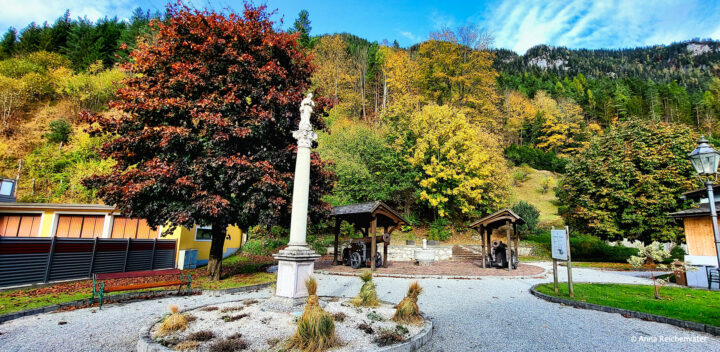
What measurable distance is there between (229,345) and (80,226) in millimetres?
14446

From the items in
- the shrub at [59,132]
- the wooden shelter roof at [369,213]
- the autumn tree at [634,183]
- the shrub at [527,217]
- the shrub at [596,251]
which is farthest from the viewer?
the shrub at [59,132]

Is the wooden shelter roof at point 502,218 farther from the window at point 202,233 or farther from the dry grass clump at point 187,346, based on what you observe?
the window at point 202,233

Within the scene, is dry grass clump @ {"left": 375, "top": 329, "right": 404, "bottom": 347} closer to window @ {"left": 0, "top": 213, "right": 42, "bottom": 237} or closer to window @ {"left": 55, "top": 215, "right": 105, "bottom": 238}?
window @ {"left": 55, "top": 215, "right": 105, "bottom": 238}

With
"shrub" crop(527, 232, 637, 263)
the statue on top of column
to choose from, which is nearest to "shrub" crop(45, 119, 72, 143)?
the statue on top of column

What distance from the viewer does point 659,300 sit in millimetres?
8164

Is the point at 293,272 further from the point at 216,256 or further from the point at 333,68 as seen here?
the point at 333,68

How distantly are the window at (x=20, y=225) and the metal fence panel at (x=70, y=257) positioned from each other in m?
4.49

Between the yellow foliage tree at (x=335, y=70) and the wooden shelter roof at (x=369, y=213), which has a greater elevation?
the yellow foliage tree at (x=335, y=70)

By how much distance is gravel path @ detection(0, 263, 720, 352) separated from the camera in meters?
4.77

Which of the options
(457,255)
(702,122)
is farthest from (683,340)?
(702,122)

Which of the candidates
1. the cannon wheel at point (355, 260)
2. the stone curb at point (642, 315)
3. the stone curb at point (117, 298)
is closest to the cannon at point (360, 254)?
the cannon wheel at point (355, 260)

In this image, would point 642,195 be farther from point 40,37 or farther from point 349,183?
point 40,37

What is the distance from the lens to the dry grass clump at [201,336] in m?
4.66

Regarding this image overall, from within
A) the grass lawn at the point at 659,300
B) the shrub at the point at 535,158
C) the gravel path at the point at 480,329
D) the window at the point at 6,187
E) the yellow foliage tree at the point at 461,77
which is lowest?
the gravel path at the point at 480,329
